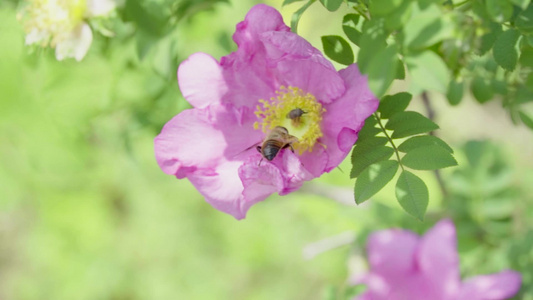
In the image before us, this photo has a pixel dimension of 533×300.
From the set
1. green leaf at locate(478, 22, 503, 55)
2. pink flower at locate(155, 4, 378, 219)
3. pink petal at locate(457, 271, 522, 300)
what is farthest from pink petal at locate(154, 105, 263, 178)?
pink petal at locate(457, 271, 522, 300)

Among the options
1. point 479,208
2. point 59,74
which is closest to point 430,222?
point 479,208

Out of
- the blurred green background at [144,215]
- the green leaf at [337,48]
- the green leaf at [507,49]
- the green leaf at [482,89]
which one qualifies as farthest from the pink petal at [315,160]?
the blurred green background at [144,215]

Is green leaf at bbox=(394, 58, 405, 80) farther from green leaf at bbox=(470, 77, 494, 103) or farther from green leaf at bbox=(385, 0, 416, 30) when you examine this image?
green leaf at bbox=(470, 77, 494, 103)

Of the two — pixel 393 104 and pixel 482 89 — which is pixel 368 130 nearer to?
pixel 393 104

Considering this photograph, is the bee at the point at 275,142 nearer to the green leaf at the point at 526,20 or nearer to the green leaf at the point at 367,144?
the green leaf at the point at 367,144

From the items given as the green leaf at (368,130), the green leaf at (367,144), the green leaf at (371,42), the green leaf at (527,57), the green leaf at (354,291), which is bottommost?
the green leaf at (354,291)

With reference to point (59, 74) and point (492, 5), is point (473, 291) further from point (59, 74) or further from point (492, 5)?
point (59, 74)
